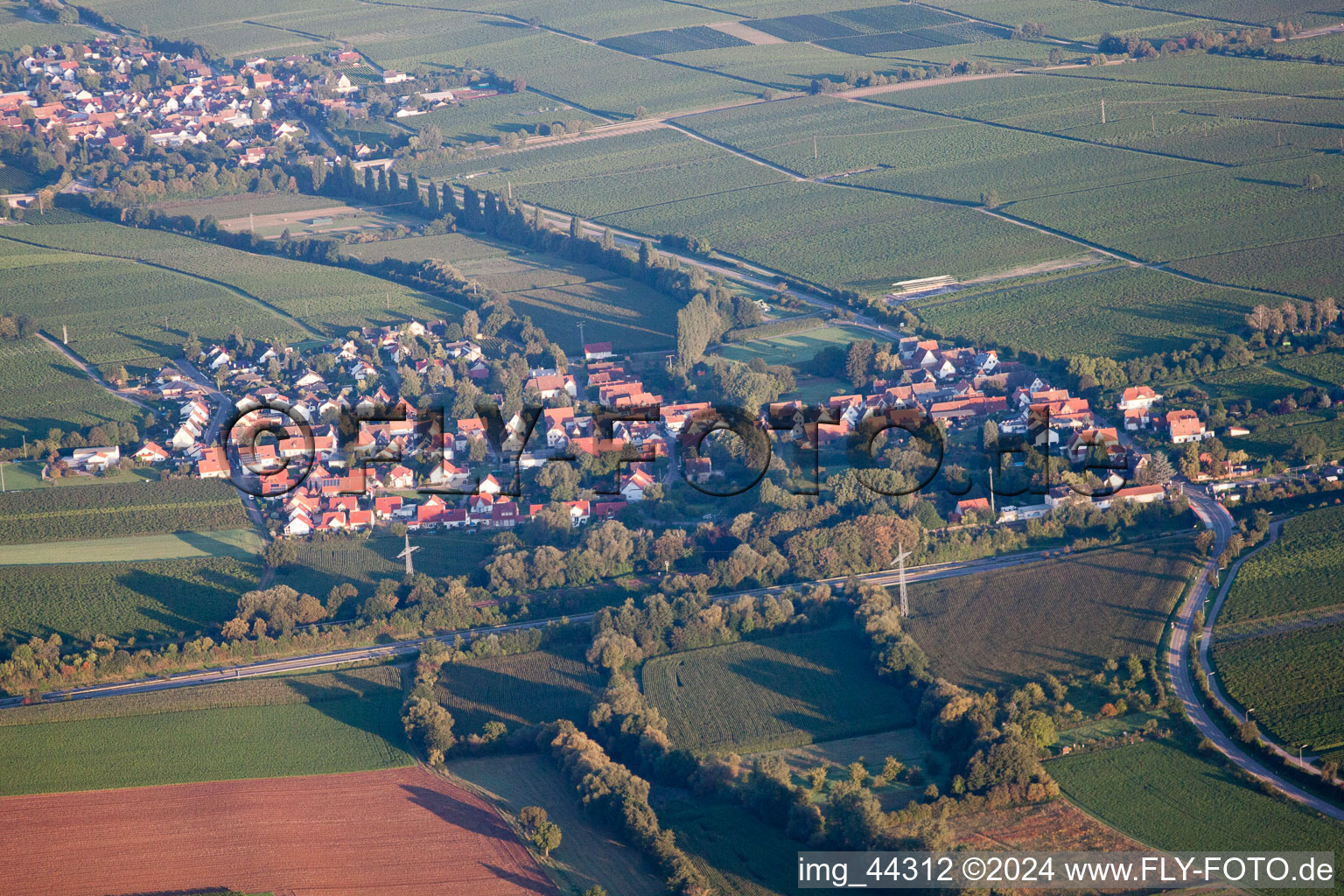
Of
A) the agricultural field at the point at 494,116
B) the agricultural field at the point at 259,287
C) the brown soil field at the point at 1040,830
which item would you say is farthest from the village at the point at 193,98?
the brown soil field at the point at 1040,830

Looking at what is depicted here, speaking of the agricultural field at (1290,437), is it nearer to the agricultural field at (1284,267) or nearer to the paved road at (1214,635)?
the paved road at (1214,635)

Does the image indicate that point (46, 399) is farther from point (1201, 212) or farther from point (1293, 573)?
point (1201, 212)

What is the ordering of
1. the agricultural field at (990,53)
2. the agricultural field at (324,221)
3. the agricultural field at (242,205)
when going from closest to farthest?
the agricultural field at (324,221)
the agricultural field at (242,205)
the agricultural field at (990,53)

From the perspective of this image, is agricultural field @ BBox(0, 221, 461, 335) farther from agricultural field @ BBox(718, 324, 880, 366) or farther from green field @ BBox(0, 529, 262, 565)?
green field @ BBox(0, 529, 262, 565)

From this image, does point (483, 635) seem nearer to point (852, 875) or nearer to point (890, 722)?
point (890, 722)

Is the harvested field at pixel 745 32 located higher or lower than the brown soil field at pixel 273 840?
higher

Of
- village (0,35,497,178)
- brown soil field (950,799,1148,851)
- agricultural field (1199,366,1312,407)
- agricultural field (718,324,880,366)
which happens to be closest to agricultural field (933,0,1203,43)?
village (0,35,497,178)

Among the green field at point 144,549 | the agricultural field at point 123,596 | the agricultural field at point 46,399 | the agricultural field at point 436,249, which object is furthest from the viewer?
the agricultural field at point 436,249
